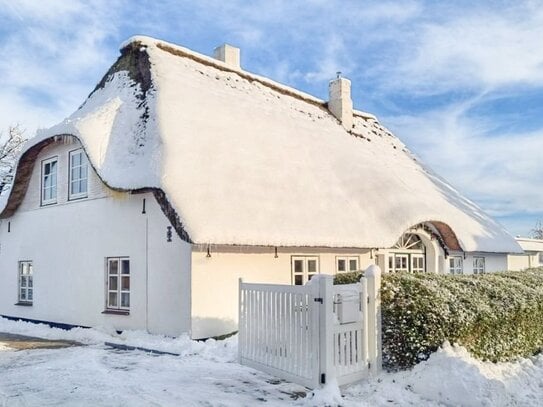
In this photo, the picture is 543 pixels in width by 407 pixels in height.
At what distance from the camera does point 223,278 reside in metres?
11.0

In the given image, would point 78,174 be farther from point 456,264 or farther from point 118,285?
point 456,264

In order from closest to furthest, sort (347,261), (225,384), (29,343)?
(225,384) → (29,343) → (347,261)

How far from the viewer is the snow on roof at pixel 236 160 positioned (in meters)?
10.8

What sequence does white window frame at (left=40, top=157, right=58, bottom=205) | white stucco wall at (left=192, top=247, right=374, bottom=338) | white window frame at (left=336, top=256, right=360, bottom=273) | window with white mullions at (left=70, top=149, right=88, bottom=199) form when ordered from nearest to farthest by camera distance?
white stucco wall at (left=192, top=247, right=374, bottom=338)
window with white mullions at (left=70, top=149, right=88, bottom=199)
white window frame at (left=336, top=256, right=360, bottom=273)
white window frame at (left=40, top=157, right=58, bottom=205)

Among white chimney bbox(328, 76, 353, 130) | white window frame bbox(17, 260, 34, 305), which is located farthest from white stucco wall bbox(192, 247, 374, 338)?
white chimney bbox(328, 76, 353, 130)

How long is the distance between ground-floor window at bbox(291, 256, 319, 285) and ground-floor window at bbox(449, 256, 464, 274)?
22.9ft

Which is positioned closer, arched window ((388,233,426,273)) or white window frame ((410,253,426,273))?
arched window ((388,233,426,273))

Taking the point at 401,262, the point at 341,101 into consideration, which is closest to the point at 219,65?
the point at 341,101

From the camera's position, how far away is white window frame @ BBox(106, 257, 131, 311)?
11954 millimetres

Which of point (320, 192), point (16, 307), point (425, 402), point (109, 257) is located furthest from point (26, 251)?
point (425, 402)

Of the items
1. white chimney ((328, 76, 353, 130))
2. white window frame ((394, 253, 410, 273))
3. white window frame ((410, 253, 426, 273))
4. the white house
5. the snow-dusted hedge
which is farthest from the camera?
white chimney ((328, 76, 353, 130))

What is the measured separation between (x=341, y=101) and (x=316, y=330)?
1433 centimetres

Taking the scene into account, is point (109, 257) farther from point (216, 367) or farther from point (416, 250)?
point (416, 250)

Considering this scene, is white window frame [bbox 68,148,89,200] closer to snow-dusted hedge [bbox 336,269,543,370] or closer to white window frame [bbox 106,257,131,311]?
white window frame [bbox 106,257,131,311]
